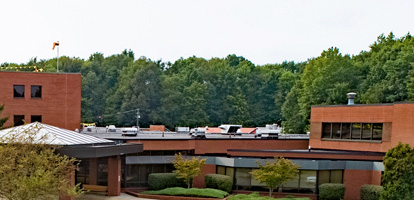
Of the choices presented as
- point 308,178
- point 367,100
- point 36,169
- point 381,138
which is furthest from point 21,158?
point 367,100

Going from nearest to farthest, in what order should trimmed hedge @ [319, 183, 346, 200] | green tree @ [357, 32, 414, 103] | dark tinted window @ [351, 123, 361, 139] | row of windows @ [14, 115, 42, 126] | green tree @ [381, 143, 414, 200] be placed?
green tree @ [381, 143, 414, 200]
trimmed hedge @ [319, 183, 346, 200]
dark tinted window @ [351, 123, 361, 139]
row of windows @ [14, 115, 42, 126]
green tree @ [357, 32, 414, 103]

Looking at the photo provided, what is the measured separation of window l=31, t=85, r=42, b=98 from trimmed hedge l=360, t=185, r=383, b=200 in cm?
3109

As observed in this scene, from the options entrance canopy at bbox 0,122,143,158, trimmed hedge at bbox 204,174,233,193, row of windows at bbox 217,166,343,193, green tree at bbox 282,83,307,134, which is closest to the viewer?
entrance canopy at bbox 0,122,143,158

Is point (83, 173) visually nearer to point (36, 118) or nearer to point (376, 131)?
point (36, 118)

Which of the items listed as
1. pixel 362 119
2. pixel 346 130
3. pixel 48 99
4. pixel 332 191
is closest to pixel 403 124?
pixel 362 119

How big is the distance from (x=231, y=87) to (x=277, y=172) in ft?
240

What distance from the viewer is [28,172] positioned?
2470 centimetres

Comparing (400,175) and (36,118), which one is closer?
(400,175)

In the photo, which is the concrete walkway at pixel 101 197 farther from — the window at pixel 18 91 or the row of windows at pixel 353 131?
the row of windows at pixel 353 131

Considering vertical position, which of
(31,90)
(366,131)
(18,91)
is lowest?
(366,131)

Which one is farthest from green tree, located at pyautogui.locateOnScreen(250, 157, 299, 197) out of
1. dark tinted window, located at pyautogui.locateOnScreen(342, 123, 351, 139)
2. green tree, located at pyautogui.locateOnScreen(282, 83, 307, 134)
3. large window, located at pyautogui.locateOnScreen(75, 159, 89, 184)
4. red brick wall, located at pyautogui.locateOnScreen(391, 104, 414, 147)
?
green tree, located at pyautogui.locateOnScreen(282, 83, 307, 134)

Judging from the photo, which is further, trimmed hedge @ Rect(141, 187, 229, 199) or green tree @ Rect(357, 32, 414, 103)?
green tree @ Rect(357, 32, 414, 103)

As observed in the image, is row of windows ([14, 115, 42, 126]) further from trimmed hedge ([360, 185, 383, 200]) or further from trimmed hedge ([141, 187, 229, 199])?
trimmed hedge ([360, 185, 383, 200])

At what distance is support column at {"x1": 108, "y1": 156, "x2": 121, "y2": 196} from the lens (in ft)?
114
